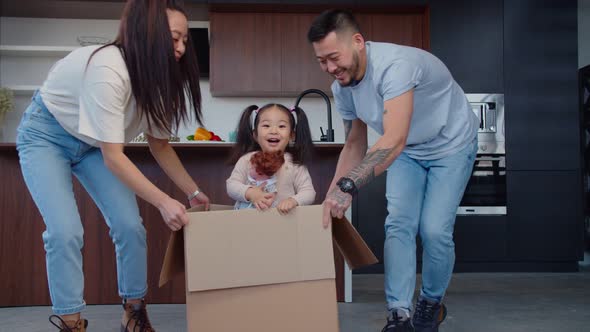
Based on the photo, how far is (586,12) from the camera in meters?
4.78

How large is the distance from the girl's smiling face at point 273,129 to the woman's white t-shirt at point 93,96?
541 millimetres

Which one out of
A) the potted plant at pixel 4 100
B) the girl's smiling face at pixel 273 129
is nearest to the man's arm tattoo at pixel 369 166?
the girl's smiling face at pixel 273 129

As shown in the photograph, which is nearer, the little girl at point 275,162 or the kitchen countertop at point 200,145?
the little girl at point 275,162

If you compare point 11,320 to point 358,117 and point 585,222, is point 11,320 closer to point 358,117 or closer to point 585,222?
point 358,117

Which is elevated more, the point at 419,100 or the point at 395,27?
the point at 395,27

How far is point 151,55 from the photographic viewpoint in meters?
1.40

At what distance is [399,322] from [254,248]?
65 centimetres

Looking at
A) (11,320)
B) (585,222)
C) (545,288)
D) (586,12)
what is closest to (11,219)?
(11,320)

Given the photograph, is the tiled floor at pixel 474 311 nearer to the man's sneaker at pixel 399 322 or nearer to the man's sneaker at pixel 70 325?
the man's sneaker at pixel 399 322

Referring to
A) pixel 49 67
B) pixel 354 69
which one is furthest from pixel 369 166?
pixel 49 67

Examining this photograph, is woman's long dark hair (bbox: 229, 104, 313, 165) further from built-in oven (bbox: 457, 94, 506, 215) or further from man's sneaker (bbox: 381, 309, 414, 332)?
built-in oven (bbox: 457, 94, 506, 215)

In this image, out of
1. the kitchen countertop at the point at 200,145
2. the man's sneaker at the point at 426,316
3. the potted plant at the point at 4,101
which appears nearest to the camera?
the man's sneaker at the point at 426,316

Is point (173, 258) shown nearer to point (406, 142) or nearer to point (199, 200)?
point (199, 200)

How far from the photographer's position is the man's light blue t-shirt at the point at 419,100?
5.24 feet
